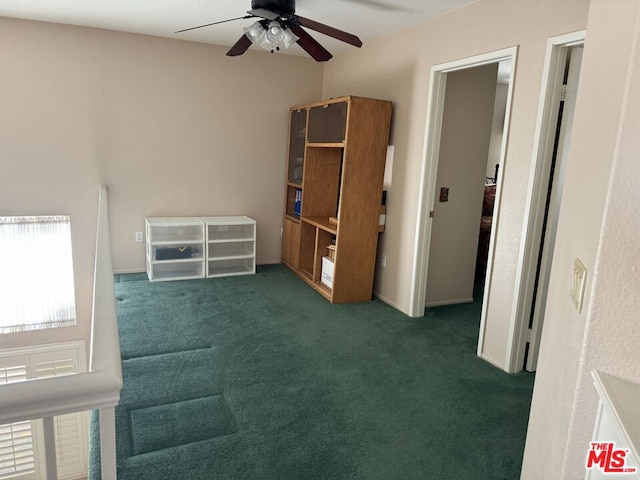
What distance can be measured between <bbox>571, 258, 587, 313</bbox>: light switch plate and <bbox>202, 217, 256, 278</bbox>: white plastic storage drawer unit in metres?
4.15

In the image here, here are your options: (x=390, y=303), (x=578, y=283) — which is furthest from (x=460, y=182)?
(x=578, y=283)

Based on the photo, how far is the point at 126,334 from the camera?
3.45 metres

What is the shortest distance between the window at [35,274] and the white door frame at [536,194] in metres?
4.28

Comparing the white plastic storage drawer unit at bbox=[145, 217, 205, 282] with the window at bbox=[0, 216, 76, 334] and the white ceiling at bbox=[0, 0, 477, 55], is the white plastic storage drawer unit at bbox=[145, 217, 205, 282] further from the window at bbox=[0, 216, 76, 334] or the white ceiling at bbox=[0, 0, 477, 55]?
the white ceiling at bbox=[0, 0, 477, 55]

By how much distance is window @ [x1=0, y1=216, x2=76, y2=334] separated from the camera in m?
4.54

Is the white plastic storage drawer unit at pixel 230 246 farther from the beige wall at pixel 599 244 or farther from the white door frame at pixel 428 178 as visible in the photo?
the beige wall at pixel 599 244

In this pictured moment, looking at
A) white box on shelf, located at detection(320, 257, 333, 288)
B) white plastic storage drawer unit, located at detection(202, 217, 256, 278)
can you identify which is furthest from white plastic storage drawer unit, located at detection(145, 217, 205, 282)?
white box on shelf, located at detection(320, 257, 333, 288)

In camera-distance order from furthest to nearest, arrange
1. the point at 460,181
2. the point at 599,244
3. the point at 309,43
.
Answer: the point at 460,181 → the point at 309,43 → the point at 599,244

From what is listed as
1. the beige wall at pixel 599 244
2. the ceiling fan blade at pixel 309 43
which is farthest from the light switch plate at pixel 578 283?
the ceiling fan blade at pixel 309 43

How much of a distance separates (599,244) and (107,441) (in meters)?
1.15

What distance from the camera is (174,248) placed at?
487cm

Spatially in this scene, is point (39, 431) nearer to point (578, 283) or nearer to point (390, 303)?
point (390, 303)

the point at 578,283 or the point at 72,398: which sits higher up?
the point at 578,283

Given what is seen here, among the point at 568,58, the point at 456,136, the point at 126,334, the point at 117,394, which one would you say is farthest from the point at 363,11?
the point at 117,394
